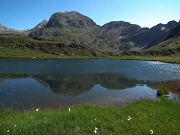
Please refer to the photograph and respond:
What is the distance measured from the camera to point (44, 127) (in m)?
10.3

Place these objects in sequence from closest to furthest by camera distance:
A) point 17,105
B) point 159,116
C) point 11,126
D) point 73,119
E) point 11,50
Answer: point 11,126 < point 73,119 < point 159,116 < point 17,105 < point 11,50

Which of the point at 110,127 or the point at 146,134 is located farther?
the point at 110,127

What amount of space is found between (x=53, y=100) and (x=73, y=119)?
14698mm

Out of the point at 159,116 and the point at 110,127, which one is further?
the point at 159,116

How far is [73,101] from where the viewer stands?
25781 mm

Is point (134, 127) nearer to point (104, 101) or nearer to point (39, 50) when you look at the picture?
point (104, 101)

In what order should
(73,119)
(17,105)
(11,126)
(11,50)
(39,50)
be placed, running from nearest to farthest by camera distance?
(11,126), (73,119), (17,105), (11,50), (39,50)

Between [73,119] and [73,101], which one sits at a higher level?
[73,119]

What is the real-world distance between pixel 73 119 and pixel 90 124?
1526 millimetres

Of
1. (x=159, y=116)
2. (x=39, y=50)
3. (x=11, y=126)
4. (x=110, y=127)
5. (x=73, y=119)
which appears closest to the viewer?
(x=11, y=126)

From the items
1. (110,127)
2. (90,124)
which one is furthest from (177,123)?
(90,124)

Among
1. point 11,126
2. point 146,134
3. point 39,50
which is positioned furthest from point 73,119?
point 39,50

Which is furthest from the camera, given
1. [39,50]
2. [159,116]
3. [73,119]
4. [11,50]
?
[39,50]

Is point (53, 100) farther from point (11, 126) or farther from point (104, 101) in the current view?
point (11, 126)
